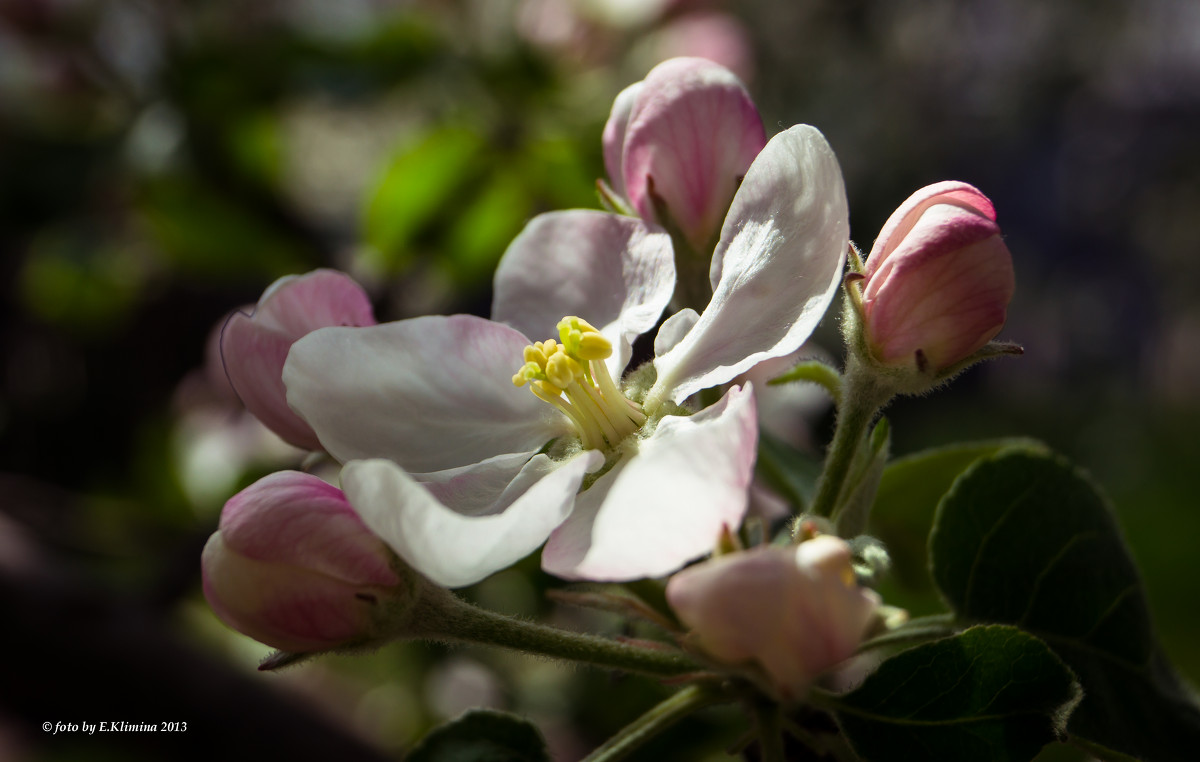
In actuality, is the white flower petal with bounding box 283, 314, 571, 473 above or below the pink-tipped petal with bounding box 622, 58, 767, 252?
below

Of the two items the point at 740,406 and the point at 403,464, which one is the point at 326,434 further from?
the point at 740,406

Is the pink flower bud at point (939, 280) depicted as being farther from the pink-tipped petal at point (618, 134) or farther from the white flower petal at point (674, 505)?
the pink-tipped petal at point (618, 134)

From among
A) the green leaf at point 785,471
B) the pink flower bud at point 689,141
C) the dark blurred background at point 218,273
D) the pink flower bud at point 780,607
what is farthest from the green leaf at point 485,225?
the pink flower bud at point 780,607

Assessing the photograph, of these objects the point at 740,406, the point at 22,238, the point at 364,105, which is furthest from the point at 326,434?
the point at 22,238

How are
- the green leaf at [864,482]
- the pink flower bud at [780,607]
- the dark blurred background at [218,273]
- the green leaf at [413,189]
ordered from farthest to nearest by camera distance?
the green leaf at [413,189], the dark blurred background at [218,273], the green leaf at [864,482], the pink flower bud at [780,607]

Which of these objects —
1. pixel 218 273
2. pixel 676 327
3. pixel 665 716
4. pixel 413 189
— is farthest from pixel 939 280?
pixel 218 273

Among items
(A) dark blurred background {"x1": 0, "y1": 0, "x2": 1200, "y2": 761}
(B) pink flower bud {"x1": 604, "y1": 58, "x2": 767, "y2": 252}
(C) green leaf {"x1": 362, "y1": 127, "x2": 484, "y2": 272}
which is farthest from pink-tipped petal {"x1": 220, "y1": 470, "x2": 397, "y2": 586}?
(C) green leaf {"x1": 362, "y1": 127, "x2": 484, "y2": 272}

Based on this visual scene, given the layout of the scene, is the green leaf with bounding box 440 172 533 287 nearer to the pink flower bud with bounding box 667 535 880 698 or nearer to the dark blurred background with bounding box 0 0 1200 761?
the dark blurred background with bounding box 0 0 1200 761
